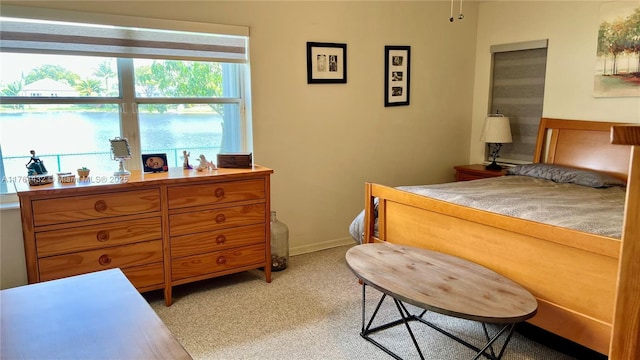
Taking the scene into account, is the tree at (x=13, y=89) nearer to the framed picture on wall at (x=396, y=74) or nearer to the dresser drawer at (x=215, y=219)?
the dresser drawer at (x=215, y=219)

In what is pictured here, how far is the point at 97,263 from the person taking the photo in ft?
8.55

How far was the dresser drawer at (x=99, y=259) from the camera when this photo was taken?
248 cm

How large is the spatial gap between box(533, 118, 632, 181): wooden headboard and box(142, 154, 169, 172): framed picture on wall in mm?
3255

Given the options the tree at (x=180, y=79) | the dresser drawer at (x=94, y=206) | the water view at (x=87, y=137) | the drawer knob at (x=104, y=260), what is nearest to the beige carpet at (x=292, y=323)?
the drawer knob at (x=104, y=260)

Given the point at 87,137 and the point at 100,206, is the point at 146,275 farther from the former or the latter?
the point at 87,137

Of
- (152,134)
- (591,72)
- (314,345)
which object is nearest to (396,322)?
(314,345)

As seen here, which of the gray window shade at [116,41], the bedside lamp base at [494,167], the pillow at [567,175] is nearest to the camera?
the gray window shade at [116,41]

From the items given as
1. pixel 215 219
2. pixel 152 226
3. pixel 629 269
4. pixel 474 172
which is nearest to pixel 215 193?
pixel 215 219

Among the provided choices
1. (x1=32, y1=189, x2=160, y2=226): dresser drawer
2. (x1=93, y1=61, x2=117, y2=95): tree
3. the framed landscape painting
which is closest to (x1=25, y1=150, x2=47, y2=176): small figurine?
(x1=32, y1=189, x2=160, y2=226): dresser drawer

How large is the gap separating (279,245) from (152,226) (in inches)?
41.0

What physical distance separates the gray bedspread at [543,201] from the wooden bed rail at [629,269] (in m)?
1.26

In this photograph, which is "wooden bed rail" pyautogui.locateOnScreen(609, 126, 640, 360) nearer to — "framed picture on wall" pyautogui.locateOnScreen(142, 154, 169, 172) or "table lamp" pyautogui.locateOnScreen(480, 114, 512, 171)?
"framed picture on wall" pyautogui.locateOnScreen(142, 154, 169, 172)

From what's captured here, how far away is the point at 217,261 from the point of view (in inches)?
119

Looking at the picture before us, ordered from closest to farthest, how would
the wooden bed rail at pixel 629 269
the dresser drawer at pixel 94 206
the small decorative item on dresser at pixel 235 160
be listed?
the wooden bed rail at pixel 629 269 < the dresser drawer at pixel 94 206 < the small decorative item on dresser at pixel 235 160
